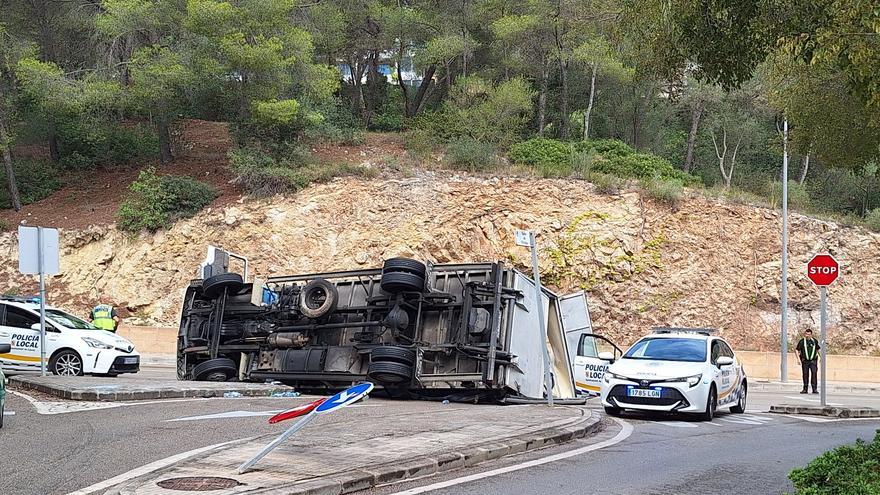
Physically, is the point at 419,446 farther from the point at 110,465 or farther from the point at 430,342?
the point at 430,342

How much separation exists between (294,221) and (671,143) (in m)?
24.2

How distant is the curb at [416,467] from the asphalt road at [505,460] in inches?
6.3

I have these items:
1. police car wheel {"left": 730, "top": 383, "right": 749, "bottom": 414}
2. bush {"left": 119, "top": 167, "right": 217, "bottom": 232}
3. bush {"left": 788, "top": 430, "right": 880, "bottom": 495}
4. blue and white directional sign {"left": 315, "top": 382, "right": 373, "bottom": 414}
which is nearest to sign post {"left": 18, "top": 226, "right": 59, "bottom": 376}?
blue and white directional sign {"left": 315, "top": 382, "right": 373, "bottom": 414}

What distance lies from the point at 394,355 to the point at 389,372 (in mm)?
326

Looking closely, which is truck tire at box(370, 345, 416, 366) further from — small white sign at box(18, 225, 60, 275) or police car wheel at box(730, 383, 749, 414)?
small white sign at box(18, 225, 60, 275)

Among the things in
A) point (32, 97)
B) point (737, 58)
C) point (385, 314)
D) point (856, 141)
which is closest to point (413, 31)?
point (32, 97)

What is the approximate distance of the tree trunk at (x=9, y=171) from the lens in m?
36.9

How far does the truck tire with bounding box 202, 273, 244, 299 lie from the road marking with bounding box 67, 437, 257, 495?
8773 millimetres

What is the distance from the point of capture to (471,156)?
38469mm

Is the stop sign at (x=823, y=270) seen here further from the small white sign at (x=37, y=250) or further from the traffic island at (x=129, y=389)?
the small white sign at (x=37, y=250)

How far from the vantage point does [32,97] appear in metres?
38.1

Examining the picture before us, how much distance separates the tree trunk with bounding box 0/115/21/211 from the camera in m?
36.9

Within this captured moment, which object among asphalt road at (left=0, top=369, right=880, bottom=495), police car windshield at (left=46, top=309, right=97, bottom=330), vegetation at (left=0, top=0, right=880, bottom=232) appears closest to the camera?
asphalt road at (left=0, top=369, right=880, bottom=495)

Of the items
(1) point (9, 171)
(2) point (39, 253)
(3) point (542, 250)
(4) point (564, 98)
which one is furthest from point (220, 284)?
(4) point (564, 98)
